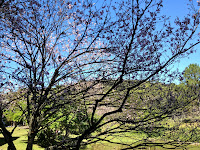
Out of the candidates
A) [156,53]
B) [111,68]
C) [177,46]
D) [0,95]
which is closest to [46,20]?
[111,68]

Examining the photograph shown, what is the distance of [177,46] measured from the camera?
14.6 ft

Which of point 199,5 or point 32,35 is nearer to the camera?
point 199,5

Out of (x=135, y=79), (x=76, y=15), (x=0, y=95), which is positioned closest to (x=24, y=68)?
(x=0, y=95)

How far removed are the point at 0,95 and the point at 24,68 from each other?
1.61 m

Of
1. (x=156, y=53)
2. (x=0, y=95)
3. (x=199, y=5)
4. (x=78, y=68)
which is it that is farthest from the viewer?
(x=0, y=95)

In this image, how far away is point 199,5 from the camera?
4.73 meters

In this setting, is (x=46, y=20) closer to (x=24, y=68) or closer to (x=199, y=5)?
(x=24, y=68)

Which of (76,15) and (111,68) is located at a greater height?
(76,15)

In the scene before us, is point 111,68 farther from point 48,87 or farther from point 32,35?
point 32,35

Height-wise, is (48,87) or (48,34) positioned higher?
(48,34)

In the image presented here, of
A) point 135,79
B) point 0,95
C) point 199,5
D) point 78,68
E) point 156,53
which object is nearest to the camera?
point 199,5

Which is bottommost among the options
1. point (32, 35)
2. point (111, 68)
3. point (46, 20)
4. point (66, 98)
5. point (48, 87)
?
point (66, 98)

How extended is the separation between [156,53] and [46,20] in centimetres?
359

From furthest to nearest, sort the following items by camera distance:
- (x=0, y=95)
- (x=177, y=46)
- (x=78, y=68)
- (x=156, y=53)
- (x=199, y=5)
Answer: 1. (x=0, y=95)
2. (x=78, y=68)
3. (x=156, y=53)
4. (x=199, y=5)
5. (x=177, y=46)
